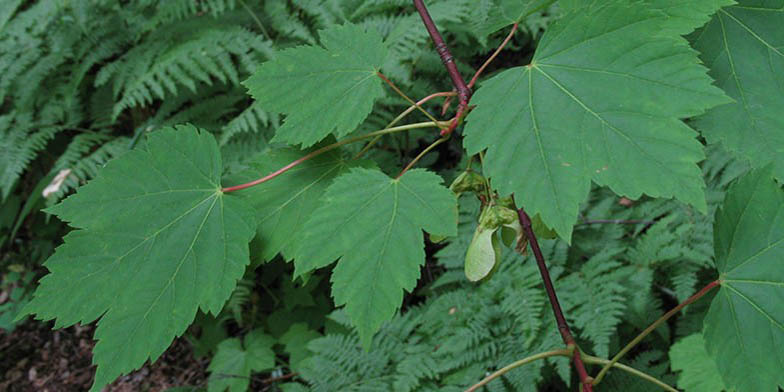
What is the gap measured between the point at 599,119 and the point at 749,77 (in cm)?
31

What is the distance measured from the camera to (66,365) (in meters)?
3.71

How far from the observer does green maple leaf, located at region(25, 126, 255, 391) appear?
2.72 ft

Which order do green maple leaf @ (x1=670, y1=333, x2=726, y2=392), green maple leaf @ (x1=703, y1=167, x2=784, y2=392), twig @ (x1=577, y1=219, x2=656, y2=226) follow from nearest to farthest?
green maple leaf @ (x1=703, y1=167, x2=784, y2=392) < green maple leaf @ (x1=670, y1=333, x2=726, y2=392) < twig @ (x1=577, y1=219, x2=656, y2=226)

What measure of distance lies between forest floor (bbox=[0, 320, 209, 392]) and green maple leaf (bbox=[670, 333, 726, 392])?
8.59 ft

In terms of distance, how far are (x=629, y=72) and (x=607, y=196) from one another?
1987 mm

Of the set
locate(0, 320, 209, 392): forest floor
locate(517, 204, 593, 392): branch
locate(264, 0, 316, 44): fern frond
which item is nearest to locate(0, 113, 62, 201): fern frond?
locate(0, 320, 209, 392): forest floor

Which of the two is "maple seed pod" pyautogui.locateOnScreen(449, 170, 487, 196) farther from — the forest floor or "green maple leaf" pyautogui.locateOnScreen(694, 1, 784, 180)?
the forest floor

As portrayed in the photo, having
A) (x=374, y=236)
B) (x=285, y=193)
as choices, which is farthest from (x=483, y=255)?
(x=285, y=193)

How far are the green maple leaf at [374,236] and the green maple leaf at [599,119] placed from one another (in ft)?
0.34

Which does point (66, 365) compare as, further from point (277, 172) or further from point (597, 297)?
point (277, 172)

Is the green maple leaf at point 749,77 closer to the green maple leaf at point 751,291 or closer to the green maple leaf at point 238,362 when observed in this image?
the green maple leaf at point 751,291

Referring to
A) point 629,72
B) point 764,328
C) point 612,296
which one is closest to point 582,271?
point 612,296

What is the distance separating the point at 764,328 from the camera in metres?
0.82

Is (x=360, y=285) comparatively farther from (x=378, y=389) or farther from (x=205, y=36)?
(x=205, y=36)
